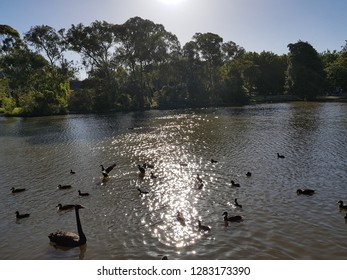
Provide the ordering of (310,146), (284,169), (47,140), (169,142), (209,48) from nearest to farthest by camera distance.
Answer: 1. (284,169)
2. (310,146)
3. (169,142)
4. (47,140)
5. (209,48)

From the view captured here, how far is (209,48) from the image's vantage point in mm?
115250

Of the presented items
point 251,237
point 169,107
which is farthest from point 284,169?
point 169,107

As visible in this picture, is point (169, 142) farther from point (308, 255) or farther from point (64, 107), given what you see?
point (64, 107)

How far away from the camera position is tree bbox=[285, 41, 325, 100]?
112562 mm

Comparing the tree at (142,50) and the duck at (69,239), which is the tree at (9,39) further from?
the duck at (69,239)

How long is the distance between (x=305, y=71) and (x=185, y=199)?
10534cm

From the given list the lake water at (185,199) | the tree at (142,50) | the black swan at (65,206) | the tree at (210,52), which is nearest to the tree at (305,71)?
the tree at (210,52)

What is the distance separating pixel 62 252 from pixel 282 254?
10837 millimetres

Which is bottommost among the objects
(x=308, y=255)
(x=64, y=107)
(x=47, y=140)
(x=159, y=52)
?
(x=308, y=255)

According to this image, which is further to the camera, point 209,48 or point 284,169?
point 209,48

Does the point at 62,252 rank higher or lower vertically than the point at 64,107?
lower

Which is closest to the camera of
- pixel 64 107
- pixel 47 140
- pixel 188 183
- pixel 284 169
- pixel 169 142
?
pixel 188 183

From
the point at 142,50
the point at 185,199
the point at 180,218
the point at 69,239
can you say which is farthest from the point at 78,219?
the point at 142,50

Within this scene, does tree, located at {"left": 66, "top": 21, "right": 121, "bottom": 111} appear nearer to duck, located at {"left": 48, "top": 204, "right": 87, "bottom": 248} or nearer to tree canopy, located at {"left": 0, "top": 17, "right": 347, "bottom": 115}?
tree canopy, located at {"left": 0, "top": 17, "right": 347, "bottom": 115}
